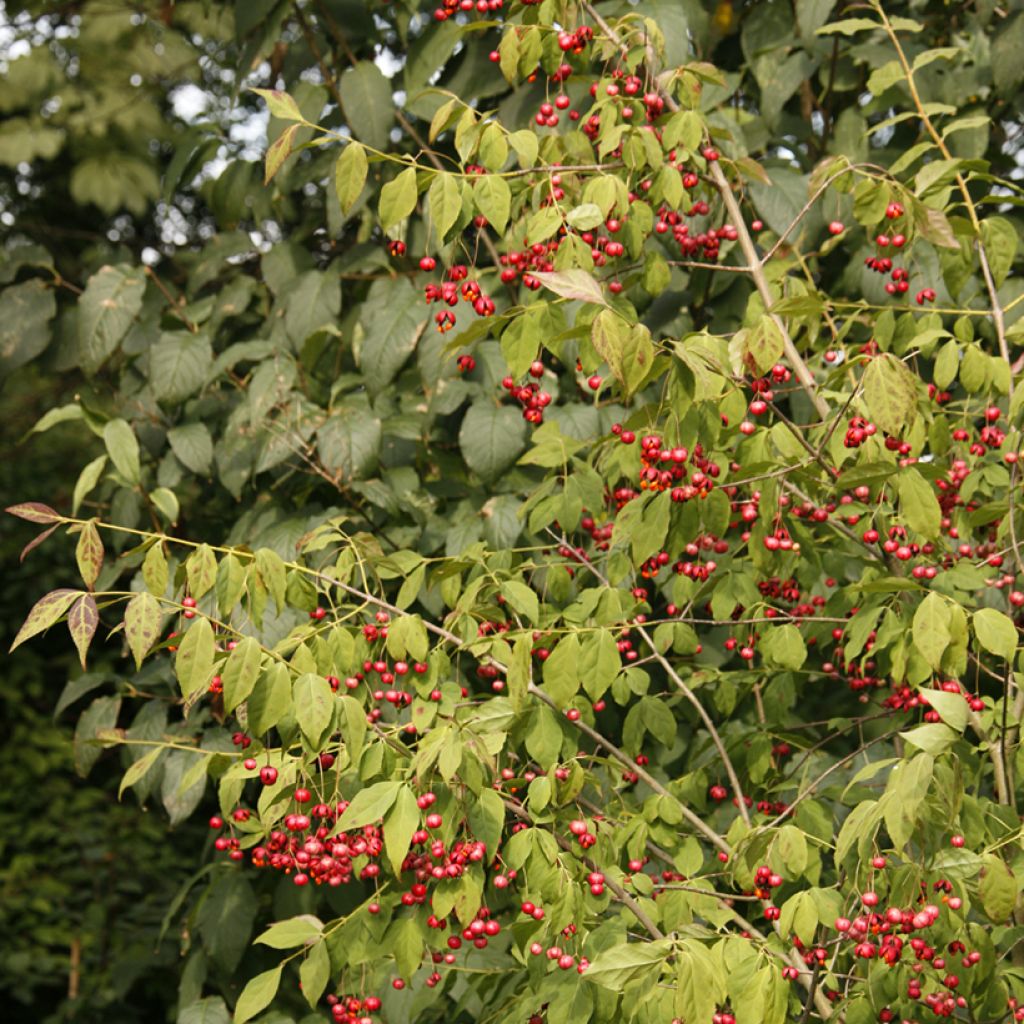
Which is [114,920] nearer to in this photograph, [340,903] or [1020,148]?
[340,903]

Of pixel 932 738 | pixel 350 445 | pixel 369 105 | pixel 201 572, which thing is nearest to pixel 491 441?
pixel 350 445

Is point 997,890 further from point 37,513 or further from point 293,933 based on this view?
point 37,513

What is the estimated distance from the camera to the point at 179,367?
2.92m

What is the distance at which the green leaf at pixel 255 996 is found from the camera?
1837 millimetres

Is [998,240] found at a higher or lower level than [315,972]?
higher

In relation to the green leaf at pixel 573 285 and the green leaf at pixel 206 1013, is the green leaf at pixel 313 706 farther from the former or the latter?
the green leaf at pixel 206 1013

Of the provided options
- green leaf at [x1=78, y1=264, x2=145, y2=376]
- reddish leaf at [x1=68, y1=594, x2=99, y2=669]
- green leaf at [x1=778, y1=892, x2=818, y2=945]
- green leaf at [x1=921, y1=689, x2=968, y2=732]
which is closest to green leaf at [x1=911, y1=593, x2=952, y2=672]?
green leaf at [x1=921, y1=689, x2=968, y2=732]

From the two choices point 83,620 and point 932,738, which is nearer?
point 932,738

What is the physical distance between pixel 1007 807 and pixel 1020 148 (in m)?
1.95

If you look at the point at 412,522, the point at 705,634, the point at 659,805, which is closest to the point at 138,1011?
the point at 412,522

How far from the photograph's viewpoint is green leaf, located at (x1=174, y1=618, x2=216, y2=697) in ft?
5.06

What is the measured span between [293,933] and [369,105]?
1.85 m

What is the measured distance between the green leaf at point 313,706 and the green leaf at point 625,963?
43 cm

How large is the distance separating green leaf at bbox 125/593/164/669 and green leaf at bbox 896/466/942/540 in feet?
3.11
